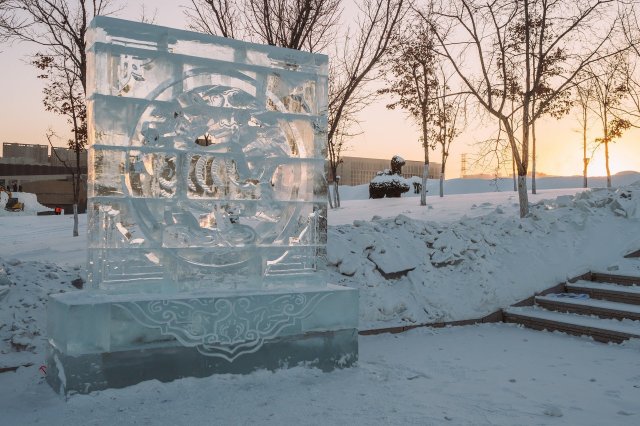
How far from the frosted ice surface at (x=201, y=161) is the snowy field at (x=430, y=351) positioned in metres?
1.09

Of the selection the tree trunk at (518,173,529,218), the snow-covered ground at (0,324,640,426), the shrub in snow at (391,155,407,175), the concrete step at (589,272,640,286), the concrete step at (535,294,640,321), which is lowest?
the snow-covered ground at (0,324,640,426)

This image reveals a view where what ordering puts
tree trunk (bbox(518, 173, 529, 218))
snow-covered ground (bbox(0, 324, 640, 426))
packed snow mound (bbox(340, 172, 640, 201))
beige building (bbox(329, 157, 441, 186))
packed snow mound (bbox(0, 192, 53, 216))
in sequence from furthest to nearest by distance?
beige building (bbox(329, 157, 441, 186))
packed snow mound (bbox(340, 172, 640, 201))
packed snow mound (bbox(0, 192, 53, 216))
tree trunk (bbox(518, 173, 529, 218))
snow-covered ground (bbox(0, 324, 640, 426))

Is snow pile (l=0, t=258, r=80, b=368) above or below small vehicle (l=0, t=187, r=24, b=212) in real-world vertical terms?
below

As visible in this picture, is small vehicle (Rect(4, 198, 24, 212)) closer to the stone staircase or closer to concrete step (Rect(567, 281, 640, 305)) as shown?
the stone staircase

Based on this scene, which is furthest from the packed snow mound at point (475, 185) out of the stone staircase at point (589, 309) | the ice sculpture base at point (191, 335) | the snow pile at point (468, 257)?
the ice sculpture base at point (191, 335)

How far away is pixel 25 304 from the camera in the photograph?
6.88 meters

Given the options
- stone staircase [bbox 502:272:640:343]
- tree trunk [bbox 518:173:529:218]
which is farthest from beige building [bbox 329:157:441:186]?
stone staircase [bbox 502:272:640:343]

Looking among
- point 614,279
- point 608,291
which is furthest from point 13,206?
point 608,291

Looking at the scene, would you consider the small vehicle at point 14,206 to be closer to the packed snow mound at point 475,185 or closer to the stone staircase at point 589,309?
the packed snow mound at point 475,185

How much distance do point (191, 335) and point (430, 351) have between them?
9.86ft

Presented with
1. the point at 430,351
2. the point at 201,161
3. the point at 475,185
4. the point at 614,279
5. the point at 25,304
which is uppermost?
the point at 475,185

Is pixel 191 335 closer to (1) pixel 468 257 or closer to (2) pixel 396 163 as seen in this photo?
(1) pixel 468 257

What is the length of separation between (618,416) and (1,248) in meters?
15.1

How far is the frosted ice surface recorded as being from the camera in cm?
520
